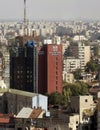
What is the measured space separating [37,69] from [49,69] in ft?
1.56

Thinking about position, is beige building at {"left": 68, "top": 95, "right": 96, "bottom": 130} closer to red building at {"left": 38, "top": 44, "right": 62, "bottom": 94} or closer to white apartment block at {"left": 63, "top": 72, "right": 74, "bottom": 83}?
red building at {"left": 38, "top": 44, "right": 62, "bottom": 94}

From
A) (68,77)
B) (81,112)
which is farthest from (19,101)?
(68,77)

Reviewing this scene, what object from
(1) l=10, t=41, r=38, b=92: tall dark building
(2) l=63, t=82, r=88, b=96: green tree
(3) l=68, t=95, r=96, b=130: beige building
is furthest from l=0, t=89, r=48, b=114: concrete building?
(1) l=10, t=41, r=38, b=92: tall dark building

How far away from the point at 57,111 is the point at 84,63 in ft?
97.3

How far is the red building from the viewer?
3012 cm

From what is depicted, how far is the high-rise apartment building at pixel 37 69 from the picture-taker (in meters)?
30.2

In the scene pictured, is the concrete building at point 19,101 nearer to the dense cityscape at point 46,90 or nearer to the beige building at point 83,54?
the dense cityscape at point 46,90

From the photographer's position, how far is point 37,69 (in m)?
30.6

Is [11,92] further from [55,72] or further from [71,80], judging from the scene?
[71,80]

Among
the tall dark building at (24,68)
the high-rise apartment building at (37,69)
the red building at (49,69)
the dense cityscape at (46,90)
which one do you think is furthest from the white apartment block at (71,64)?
the red building at (49,69)

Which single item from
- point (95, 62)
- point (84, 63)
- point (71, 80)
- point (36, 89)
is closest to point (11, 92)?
point (36, 89)

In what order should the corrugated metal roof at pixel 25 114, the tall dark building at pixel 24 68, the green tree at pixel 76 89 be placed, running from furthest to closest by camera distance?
the tall dark building at pixel 24 68 → the green tree at pixel 76 89 → the corrugated metal roof at pixel 25 114

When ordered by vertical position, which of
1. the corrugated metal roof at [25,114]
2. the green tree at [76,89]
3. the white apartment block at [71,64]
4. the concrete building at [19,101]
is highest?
the corrugated metal roof at [25,114]

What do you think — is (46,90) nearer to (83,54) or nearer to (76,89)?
(76,89)
